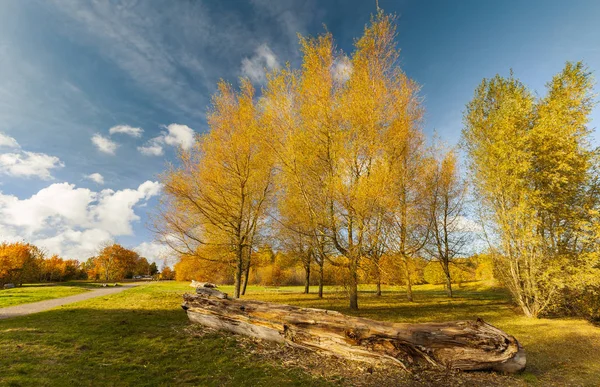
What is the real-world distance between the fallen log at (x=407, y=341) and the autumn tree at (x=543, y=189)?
9.00m

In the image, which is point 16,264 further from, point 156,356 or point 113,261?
point 156,356

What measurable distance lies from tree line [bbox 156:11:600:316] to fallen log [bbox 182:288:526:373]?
12.9 ft

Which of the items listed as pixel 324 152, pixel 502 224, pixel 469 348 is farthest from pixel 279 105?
pixel 502 224

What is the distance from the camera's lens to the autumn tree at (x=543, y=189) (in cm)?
1249

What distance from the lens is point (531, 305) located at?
43.2ft

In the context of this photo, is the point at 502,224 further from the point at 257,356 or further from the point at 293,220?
the point at 257,356

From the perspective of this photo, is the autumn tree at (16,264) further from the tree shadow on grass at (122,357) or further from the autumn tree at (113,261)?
the tree shadow on grass at (122,357)

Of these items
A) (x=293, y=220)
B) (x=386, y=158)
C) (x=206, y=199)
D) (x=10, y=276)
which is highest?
(x=386, y=158)

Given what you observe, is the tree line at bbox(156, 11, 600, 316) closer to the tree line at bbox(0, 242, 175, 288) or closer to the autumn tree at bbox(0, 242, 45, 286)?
the tree line at bbox(0, 242, 175, 288)

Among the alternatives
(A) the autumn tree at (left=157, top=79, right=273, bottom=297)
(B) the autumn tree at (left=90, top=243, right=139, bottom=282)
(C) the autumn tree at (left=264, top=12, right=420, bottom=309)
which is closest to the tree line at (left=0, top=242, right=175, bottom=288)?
(B) the autumn tree at (left=90, top=243, right=139, bottom=282)

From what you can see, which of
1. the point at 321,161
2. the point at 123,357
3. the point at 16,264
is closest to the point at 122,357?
the point at 123,357

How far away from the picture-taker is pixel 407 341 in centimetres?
620

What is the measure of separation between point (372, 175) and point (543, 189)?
9.95 m

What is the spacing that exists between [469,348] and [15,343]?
10.6 m
